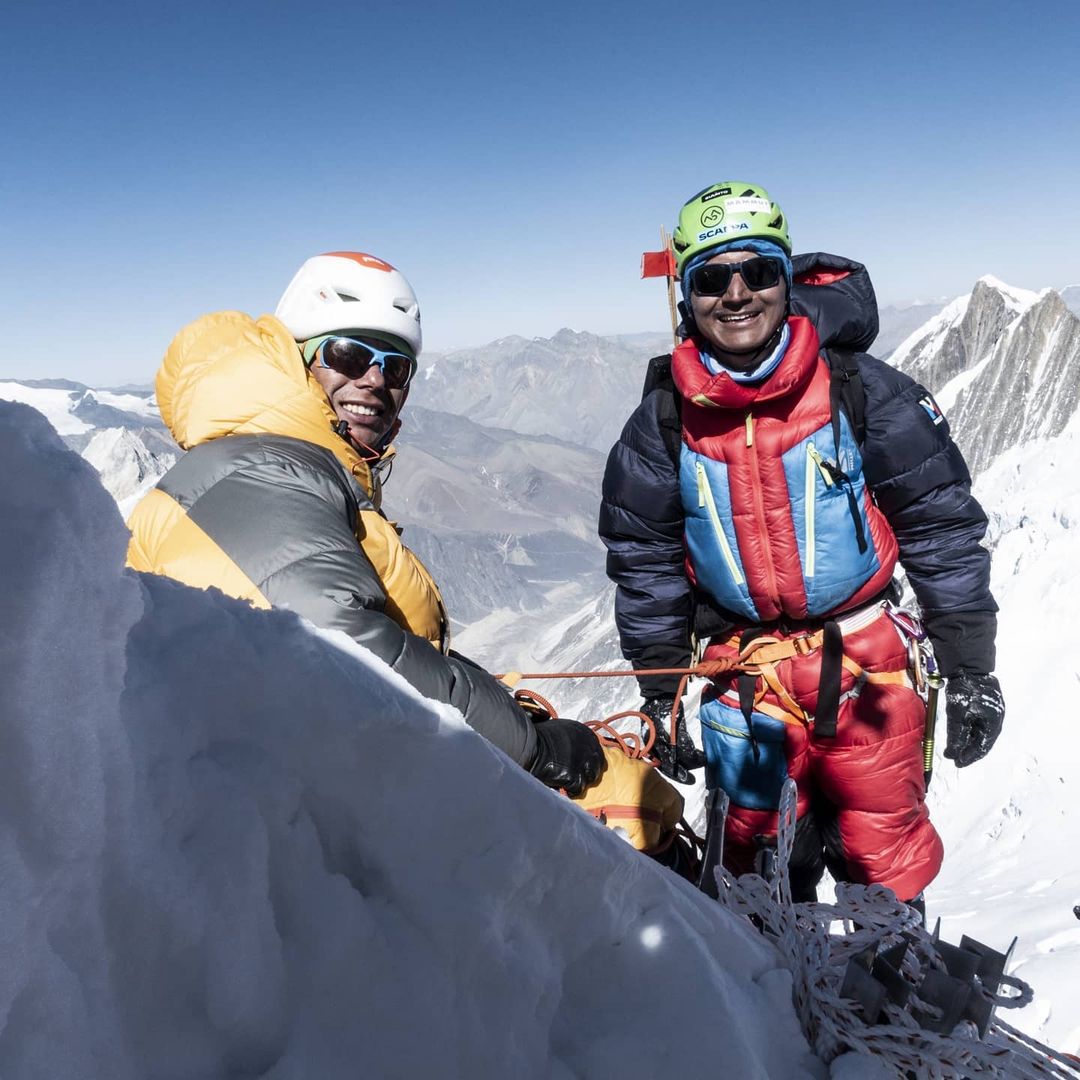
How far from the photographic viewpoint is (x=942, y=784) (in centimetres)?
1614

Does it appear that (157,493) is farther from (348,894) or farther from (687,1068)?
(687,1068)

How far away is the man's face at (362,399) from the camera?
10.3ft

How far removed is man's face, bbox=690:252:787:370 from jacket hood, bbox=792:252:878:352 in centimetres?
26

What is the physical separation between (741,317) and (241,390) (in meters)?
2.27

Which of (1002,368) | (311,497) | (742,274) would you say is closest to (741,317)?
(742,274)

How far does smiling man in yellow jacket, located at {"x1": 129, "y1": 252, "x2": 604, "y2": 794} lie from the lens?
209 cm

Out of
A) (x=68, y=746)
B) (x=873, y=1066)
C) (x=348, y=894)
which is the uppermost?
(x=68, y=746)

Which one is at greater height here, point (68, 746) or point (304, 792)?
point (68, 746)

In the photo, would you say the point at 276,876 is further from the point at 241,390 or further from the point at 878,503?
the point at 878,503

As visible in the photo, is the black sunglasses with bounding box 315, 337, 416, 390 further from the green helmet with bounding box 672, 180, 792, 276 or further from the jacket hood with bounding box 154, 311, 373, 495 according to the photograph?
the green helmet with bounding box 672, 180, 792, 276

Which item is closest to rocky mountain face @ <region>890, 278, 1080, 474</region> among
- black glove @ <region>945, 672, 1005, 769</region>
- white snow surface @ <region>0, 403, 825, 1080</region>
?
black glove @ <region>945, 672, 1005, 769</region>

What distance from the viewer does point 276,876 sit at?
3.79ft

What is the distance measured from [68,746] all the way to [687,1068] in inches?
43.4

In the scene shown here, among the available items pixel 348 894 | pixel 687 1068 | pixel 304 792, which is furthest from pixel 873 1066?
pixel 304 792
